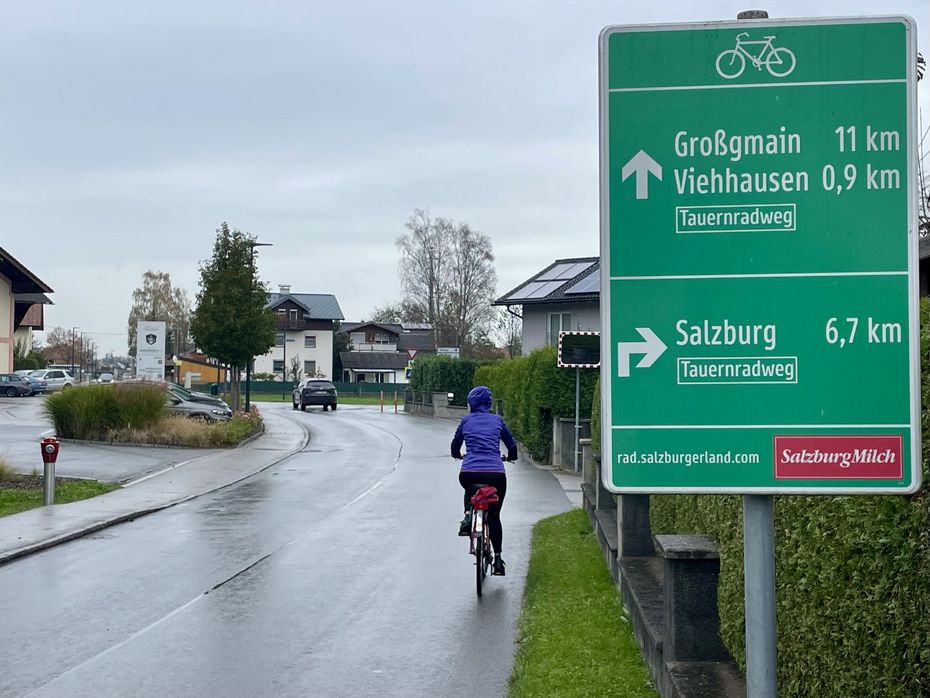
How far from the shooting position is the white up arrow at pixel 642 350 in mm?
2773

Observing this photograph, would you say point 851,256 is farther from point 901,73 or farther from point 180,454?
point 180,454

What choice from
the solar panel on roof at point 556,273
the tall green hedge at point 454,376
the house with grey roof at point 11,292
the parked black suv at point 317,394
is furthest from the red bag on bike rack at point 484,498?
the house with grey roof at point 11,292

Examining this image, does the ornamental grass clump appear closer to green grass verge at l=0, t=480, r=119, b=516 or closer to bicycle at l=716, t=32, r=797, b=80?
green grass verge at l=0, t=480, r=119, b=516

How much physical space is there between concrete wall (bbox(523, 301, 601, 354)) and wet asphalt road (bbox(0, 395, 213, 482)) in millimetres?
22223

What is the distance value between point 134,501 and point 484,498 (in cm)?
950

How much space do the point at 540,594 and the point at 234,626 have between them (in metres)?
2.58

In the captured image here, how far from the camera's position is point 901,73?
2.77 meters

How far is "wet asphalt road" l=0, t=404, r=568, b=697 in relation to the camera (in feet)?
23.9

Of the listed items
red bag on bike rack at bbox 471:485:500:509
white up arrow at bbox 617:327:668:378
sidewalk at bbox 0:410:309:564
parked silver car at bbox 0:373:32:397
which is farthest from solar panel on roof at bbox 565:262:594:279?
white up arrow at bbox 617:327:668:378

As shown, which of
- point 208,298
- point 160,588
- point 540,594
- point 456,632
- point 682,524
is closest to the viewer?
point 682,524

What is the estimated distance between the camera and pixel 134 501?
17.9 metres

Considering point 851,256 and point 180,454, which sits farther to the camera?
point 180,454

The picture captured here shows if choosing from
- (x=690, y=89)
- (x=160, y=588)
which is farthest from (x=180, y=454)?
(x=690, y=89)

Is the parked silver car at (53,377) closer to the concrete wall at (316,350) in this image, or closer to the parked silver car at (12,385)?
the parked silver car at (12,385)
